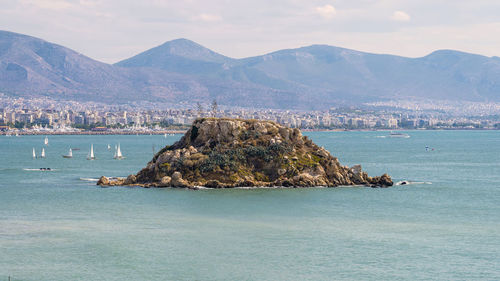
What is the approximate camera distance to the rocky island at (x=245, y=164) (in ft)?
236

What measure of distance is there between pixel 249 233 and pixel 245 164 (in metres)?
24.4

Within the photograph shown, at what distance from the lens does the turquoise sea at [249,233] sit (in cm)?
3969

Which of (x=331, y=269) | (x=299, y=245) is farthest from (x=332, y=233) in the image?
(x=331, y=269)

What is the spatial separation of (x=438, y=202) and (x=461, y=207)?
298 cm

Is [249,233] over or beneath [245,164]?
beneath

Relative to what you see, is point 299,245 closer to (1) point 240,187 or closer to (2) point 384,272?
(2) point 384,272

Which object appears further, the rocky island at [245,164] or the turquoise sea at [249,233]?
the rocky island at [245,164]

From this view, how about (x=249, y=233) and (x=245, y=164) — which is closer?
(x=249, y=233)

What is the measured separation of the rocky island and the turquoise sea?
2358 mm

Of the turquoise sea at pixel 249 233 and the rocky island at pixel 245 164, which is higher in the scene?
the rocky island at pixel 245 164

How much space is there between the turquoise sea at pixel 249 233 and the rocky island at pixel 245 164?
2358mm

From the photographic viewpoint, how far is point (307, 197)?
65.8 meters

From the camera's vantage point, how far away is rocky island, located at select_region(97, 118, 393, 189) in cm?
7206

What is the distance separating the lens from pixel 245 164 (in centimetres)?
7362
